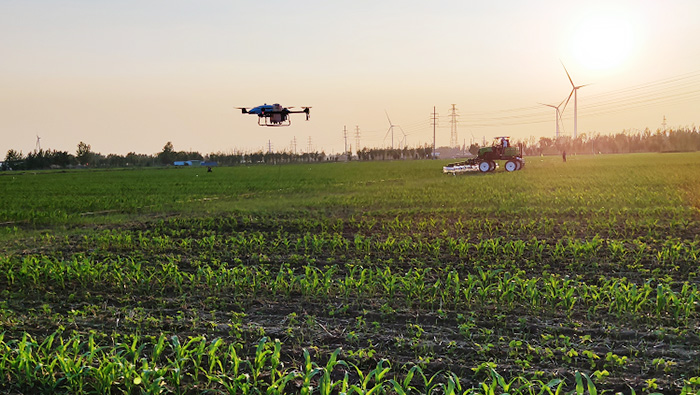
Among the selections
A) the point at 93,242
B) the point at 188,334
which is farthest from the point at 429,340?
the point at 93,242

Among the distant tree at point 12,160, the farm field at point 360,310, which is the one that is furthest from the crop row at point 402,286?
the distant tree at point 12,160

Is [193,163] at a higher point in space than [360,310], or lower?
higher

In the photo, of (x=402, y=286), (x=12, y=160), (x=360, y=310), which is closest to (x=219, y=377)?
(x=360, y=310)

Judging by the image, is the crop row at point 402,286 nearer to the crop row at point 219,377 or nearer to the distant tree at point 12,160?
the crop row at point 219,377

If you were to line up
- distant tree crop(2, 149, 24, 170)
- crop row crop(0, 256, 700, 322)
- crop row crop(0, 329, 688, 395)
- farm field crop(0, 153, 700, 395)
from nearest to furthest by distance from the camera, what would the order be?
crop row crop(0, 329, 688, 395)
farm field crop(0, 153, 700, 395)
crop row crop(0, 256, 700, 322)
distant tree crop(2, 149, 24, 170)

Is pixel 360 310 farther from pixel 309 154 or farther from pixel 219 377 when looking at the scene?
pixel 309 154

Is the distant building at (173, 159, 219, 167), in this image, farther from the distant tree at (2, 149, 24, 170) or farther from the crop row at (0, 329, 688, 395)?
the crop row at (0, 329, 688, 395)

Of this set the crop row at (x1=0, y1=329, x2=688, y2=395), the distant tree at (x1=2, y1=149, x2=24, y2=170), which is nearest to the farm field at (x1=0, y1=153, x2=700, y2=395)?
the crop row at (x1=0, y1=329, x2=688, y2=395)
